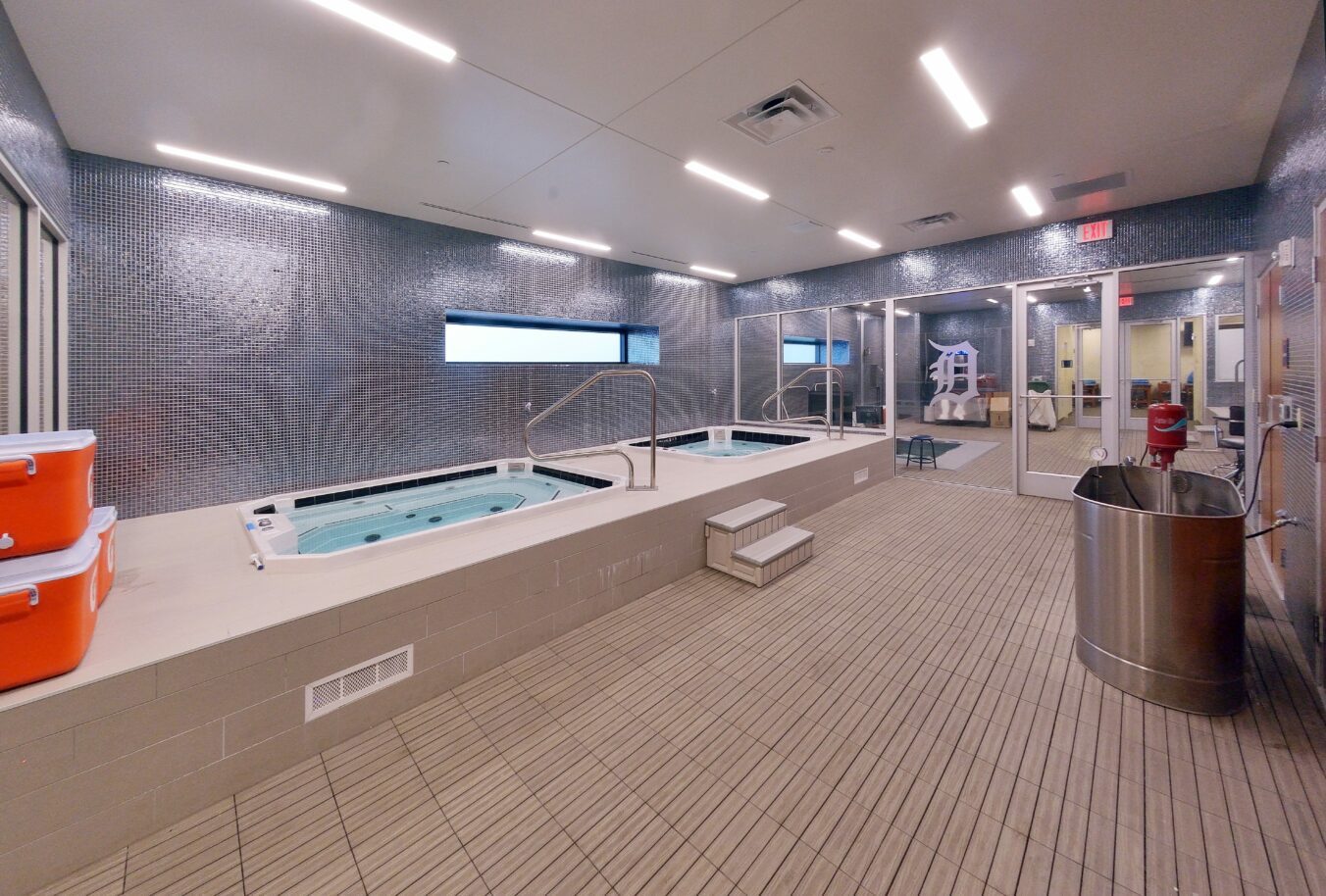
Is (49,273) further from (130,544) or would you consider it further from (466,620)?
(466,620)

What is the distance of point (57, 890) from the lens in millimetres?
1229

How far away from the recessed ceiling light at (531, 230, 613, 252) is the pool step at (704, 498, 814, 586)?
135 inches

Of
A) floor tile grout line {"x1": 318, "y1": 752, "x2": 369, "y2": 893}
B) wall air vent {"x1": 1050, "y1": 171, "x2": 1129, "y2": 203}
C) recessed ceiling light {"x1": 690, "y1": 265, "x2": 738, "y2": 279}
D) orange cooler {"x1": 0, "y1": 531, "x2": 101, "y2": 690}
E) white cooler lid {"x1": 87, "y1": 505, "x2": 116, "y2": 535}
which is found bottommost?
floor tile grout line {"x1": 318, "y1": 752, "x2": 369, "y2": 893}

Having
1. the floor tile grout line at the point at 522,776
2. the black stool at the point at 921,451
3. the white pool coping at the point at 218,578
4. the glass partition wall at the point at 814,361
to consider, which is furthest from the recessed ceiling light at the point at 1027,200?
the floor tile grout line at the point at 522,776

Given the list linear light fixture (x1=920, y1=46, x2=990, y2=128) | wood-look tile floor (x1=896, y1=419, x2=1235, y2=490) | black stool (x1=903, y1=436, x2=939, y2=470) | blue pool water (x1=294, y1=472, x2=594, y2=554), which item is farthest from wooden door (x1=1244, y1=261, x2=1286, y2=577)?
blue pool water (x1=294, y1=472, x2=594, y2=554)

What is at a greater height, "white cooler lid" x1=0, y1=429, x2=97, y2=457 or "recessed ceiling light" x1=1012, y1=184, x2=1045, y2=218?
"recessed ceiling light" x1=1012, y1=184, x2=1045, y2=218

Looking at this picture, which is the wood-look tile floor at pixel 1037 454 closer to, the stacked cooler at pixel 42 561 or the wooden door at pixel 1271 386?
→ the wooden door at pixel 1271 386

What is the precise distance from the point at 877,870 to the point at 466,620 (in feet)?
5.40

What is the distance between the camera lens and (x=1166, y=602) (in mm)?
1843

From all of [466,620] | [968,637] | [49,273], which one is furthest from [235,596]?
[968,637]

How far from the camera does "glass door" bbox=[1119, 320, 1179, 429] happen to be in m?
6.05

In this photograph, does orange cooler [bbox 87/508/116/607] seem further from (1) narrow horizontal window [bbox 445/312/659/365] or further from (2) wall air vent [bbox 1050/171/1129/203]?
(2) wall air vent [bbox 1050/171/1129/203]

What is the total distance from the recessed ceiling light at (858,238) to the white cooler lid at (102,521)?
568 centimetres

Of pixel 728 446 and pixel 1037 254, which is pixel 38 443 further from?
pixel 1037 254
